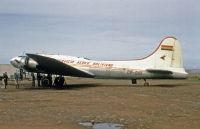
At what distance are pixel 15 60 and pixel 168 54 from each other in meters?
13.2

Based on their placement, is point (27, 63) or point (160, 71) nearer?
point (27, 63)

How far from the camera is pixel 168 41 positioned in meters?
34.8

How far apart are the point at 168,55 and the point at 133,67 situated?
3.14 metres

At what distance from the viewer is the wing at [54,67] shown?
31.5 m

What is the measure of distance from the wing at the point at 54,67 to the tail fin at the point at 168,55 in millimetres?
5893

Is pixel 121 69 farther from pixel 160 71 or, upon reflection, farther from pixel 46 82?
pixel 46 82

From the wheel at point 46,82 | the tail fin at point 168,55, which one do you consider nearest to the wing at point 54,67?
the wheel at point 46,82

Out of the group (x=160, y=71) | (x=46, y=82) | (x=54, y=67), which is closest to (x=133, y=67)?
(x=160, y=71)

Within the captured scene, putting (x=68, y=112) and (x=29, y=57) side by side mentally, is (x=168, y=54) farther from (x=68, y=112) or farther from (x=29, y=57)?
(x=68, y=112)

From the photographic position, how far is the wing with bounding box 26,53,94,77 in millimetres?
31547

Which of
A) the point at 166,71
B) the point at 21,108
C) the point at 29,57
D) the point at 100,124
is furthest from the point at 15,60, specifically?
the point at 100,124

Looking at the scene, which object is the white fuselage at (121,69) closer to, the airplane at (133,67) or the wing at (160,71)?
the airplane at (133,67)

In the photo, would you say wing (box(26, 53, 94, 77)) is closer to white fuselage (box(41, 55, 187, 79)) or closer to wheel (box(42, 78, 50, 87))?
white fuselage (box(41, 55, 187, 79))

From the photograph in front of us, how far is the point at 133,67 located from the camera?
34.6 m
